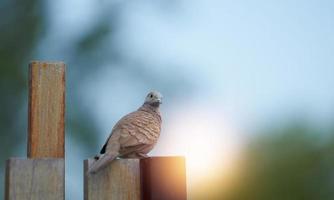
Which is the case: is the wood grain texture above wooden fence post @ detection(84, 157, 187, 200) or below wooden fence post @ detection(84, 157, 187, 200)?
above

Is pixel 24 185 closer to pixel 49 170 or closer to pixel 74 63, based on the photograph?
pixel 49 170

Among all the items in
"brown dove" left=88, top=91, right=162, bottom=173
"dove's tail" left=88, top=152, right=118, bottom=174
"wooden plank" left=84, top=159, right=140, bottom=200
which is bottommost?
"wooden plank" left=84, top=159, right=140, bottom=200

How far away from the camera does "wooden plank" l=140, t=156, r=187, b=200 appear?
2.72 feet

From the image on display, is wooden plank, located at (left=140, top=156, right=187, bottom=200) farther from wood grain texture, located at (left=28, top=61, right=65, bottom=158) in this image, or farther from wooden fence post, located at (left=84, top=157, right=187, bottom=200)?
wood grain texture, located at (left=28, top=61, right=65, bottom=158)

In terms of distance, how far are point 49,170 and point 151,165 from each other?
0.14 meters

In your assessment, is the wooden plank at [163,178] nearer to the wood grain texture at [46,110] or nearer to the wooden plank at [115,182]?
the wooden plank at [115,182]

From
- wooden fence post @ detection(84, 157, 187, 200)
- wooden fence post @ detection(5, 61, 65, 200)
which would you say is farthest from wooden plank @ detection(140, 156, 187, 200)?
wooden fence post @ detection(5, 61, 65, 200)

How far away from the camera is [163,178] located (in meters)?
0.84

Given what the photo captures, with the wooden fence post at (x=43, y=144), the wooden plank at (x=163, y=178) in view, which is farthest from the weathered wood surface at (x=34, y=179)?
the wooden plank at (x=163, y=178)

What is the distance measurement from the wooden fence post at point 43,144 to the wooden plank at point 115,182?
37 millimetres

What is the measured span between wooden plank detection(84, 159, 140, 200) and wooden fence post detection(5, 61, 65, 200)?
0.04 metres

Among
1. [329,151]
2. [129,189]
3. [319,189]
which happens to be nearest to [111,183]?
[129,189]

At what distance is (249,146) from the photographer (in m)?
2.57

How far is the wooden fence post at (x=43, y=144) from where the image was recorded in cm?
78
